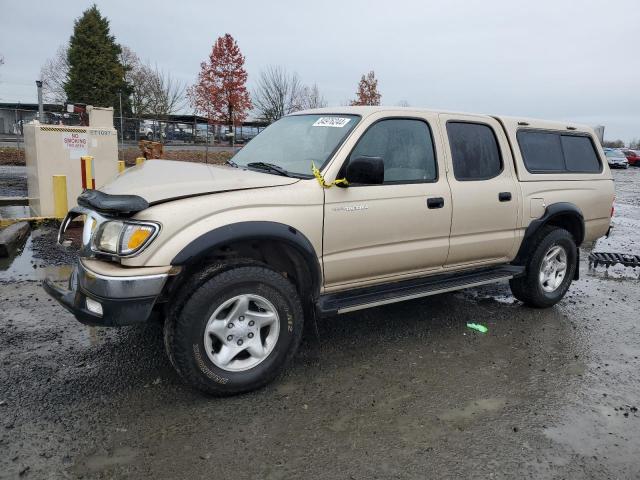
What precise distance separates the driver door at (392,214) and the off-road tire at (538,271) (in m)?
1.29

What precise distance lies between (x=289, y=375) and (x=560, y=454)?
181 centimetres

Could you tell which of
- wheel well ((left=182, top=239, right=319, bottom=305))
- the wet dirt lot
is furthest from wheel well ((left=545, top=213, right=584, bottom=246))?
wheel well ((left=182, top=239, right=319, bottom=305))

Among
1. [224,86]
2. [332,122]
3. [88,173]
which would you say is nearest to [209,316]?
[332,122]

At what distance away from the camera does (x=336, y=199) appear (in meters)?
3.66

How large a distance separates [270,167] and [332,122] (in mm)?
642

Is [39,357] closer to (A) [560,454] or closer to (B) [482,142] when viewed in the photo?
(A) [560,454]

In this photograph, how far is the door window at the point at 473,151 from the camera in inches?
177

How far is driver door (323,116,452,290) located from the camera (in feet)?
12.2

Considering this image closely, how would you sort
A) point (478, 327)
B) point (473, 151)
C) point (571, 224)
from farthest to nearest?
point (571, 224) → point (478, 327) → point (473, 151)

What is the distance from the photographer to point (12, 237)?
22.3 ft

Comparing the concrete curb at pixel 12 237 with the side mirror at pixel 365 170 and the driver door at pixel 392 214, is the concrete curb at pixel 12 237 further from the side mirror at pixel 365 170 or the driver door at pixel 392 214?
the side mirror at pixel 365 170

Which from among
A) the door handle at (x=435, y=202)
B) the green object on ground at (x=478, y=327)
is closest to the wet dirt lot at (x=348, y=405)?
the green object on ground at (x=478, y=327)

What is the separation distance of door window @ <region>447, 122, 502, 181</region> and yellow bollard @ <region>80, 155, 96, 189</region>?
6.24 metres

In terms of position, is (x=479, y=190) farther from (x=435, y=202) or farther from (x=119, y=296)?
(x=119, y=296)
